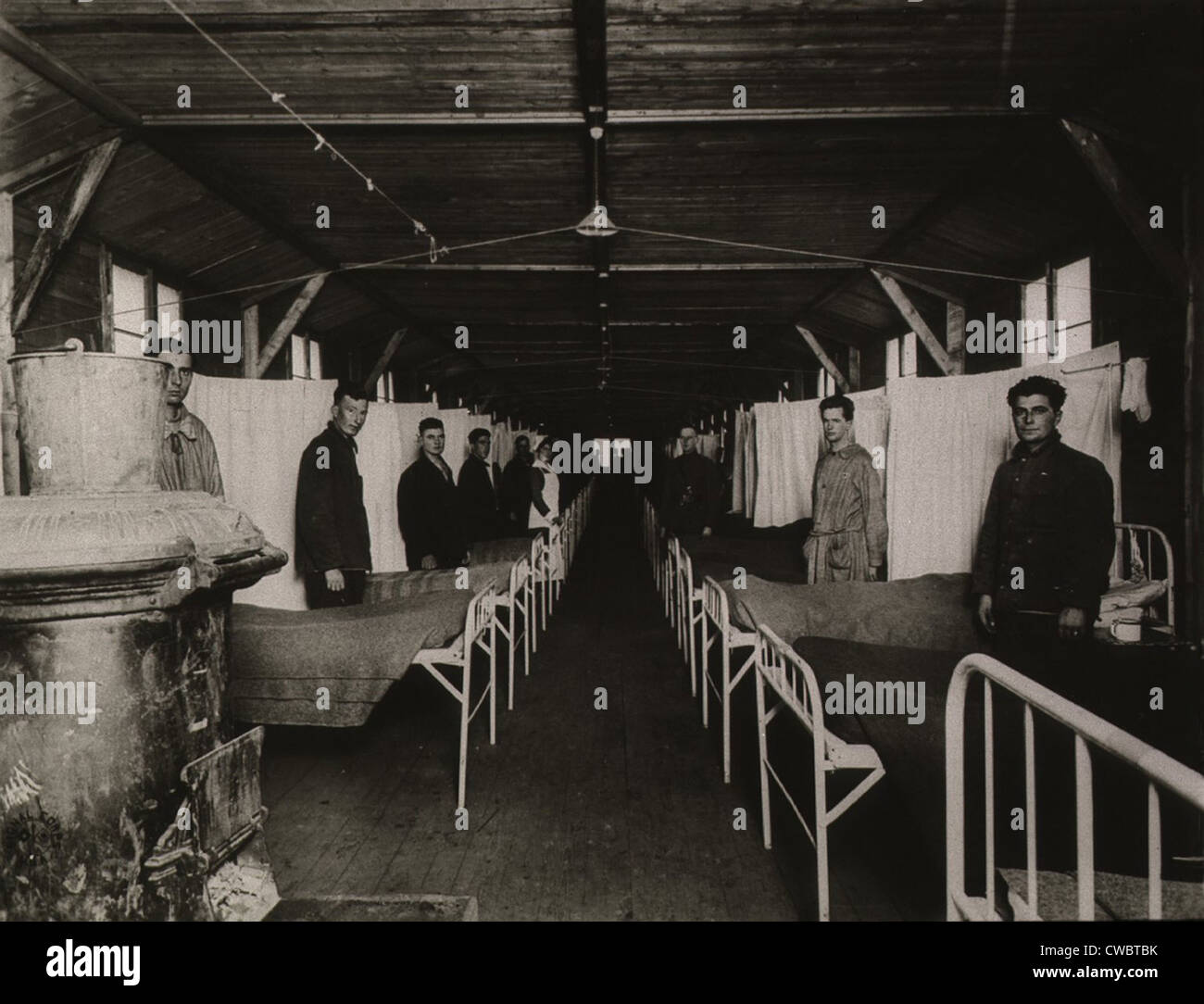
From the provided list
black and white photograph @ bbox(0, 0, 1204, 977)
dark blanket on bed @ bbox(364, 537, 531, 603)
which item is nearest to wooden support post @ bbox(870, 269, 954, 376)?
black and white photograph @ bbox(0, 0, 1204, 977)

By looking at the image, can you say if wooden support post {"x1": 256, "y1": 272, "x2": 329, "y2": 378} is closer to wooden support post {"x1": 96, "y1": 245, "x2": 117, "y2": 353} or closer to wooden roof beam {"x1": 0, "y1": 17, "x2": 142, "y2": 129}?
wooden support post {"x1": 96, "y1": 245, "x2": 117, "y2": 353}

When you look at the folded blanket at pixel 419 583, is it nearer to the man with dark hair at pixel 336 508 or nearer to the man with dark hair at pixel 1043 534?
the man with dark hair at pixel 336 508

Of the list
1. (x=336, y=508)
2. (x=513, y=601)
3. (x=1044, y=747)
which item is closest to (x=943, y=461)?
(x=513, y=601)

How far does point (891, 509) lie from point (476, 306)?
18.3ft

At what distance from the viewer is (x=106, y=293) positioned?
225 inches

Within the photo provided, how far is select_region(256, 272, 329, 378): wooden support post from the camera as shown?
23.4ft

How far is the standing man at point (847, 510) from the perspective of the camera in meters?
4.67

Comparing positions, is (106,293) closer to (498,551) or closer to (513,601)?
(498,551)

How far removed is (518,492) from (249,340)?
9.18 feet

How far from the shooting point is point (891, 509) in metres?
4.61
